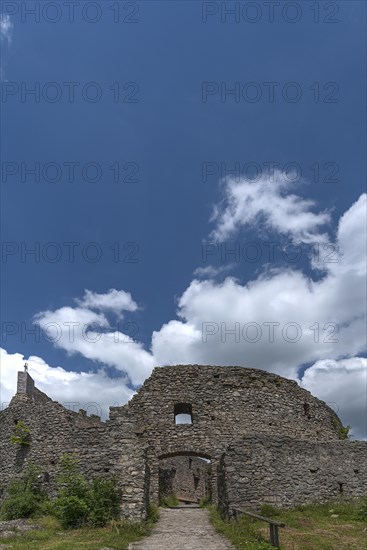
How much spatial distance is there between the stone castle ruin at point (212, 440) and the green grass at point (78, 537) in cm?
106

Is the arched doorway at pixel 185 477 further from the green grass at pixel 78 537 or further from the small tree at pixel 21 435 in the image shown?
the green grass at pixel 78 537

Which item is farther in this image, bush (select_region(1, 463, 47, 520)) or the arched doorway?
the arched doorway

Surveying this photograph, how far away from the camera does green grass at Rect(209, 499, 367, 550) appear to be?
1048 cm

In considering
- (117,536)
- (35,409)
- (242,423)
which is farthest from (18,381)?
(117,536)

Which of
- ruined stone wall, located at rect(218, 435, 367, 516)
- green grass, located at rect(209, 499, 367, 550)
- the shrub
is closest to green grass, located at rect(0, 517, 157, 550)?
green grass, located at rect(209, 499, 367, 550)

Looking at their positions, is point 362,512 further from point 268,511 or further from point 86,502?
point 86,502

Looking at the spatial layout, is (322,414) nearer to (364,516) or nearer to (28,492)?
(364,516)

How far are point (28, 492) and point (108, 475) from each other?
144 inches

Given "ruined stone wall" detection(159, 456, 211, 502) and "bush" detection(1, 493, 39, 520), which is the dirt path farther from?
"ruined stone wall" detection(159, 456, 211, 502)

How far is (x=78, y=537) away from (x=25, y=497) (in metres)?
4.72

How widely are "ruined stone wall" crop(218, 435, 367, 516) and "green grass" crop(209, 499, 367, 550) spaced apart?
1.36ft

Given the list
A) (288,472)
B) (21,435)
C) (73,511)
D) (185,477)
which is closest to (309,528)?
(288,472)

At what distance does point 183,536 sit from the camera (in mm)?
12008

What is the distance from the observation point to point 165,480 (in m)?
28.6
